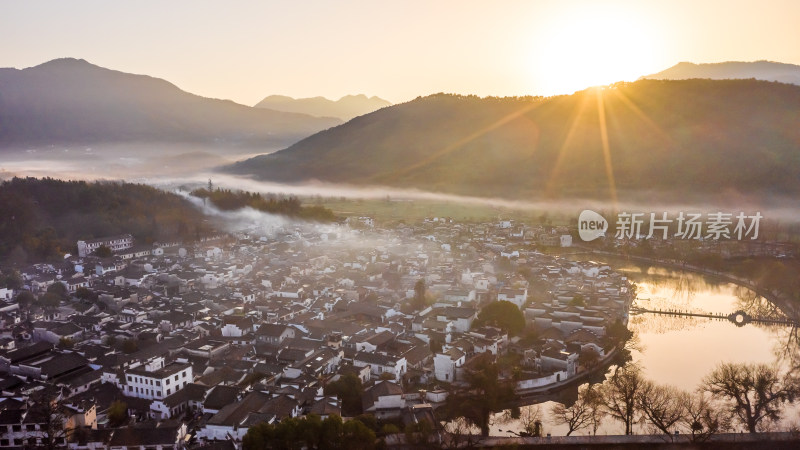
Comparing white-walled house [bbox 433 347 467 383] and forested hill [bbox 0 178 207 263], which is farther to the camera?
forested hill [bbox 0 178 207 263]

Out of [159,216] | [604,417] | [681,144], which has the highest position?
[681,144]

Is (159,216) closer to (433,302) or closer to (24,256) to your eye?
(24,256)

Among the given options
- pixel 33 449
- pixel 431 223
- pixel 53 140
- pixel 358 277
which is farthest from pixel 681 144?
pixel 53 140

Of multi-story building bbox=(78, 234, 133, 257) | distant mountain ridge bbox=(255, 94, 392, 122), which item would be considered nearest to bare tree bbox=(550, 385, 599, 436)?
multi-story building bbox=(78, 234, 133, 257)

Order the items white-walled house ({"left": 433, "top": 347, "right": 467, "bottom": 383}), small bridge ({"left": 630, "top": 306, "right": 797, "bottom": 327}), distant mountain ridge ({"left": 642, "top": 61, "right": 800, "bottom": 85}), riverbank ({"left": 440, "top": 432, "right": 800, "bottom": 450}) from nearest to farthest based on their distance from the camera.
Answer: riverbank ({"left": 440, "top": 432, "right": 800, "bottom": 450}) < white-walled house ({"left": 433, "top": 347, "right": 467, "bottom": 383}) < small bridge ({"left": 630, "top": 306, "right": 797, "bottom": 327}) < distant mountain ridge ({"left": 642, "top": 61, "right": 800, "bottom": 85})

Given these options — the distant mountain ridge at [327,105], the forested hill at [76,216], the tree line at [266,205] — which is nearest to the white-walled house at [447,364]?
the forested hill at [76,216]
